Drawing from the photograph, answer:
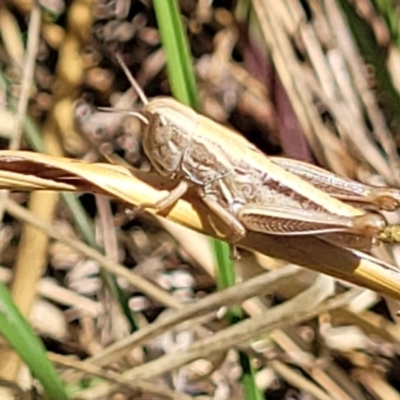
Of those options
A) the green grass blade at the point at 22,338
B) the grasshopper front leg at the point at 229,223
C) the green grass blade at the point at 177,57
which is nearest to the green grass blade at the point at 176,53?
the green grass blade at the point at 177,57

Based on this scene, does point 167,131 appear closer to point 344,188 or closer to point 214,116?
point 344,188

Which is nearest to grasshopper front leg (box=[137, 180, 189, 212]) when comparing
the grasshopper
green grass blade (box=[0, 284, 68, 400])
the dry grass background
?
the grasshopper

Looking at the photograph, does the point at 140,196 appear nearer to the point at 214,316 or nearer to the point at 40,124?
the point at 214,316

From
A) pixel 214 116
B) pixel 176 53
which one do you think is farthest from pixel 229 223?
pixel 214 116

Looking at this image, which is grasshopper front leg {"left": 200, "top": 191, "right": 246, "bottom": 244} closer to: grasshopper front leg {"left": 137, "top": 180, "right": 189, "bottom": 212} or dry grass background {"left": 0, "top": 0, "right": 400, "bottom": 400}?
grasshopper front leg {"left": 137, "top": 180, "right": 189, "bottom": 212}

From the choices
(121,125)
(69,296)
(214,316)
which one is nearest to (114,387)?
(214,316)

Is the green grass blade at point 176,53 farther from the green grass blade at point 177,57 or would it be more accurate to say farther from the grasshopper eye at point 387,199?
the grasshopper eye at point 387,199
